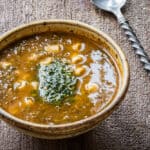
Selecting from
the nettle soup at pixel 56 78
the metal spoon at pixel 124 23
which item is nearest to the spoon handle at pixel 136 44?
the metal spoon at pixel 124 23

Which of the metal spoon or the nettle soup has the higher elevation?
the metal spoon

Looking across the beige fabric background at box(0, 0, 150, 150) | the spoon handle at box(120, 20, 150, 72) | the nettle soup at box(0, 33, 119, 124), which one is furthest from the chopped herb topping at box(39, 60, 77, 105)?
the spoon handle at box(120, 20, 150, 72)

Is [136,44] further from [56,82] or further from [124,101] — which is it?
[56,82]

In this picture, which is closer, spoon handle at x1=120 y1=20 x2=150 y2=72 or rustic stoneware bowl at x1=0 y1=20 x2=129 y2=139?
rustic stoneware bowl at x1=0 y1=20 x2=129 y2=139

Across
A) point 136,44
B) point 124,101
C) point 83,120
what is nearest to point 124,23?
point 136,44

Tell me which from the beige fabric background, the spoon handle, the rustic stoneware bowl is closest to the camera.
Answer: the rustic stoneware bowl

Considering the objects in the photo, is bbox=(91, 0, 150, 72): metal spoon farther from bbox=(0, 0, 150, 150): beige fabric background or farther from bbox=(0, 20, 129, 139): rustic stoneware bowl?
bbox=(0, 20, 129, 139): rustic stoneware bowl

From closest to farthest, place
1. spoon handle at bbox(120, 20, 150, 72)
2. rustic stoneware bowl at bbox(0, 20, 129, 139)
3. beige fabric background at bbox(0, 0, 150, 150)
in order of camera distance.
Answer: rustic stoneware bowl at bbox(0, 20, 129, 139) < beige fabric background at bbox(0, 0, 150, 150) < spoon handle at bbox(120, 20, 150, 72)
